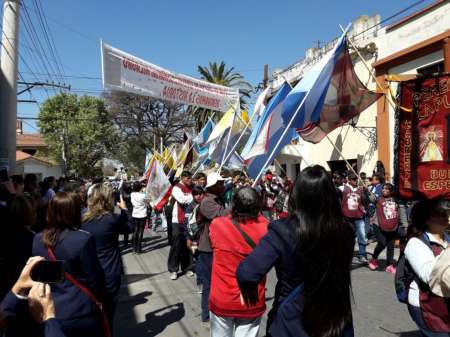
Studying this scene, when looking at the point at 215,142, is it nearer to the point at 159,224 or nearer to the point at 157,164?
the point at 157,164

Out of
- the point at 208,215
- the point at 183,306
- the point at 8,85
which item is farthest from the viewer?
the point at 8,85

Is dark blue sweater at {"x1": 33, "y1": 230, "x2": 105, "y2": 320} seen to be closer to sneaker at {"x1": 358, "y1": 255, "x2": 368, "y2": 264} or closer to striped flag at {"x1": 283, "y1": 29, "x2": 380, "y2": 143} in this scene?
striped flag at {"x1": 283, "y1": 29, "x2": 380, "y2": 143}

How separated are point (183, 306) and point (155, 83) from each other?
5.29 metres

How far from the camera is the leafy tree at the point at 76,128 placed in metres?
39.5

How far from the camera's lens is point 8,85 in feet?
36.8

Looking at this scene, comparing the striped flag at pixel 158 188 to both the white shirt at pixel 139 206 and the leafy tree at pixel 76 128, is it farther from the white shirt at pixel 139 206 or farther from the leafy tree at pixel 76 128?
the leafy tree at pixel 76 128

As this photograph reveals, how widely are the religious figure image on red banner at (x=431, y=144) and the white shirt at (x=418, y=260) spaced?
0.77m

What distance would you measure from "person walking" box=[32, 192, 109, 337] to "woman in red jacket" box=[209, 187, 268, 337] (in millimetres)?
875

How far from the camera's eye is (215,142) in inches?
450

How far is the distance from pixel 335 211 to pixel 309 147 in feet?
58.3

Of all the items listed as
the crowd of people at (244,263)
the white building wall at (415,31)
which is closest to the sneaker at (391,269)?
the crowd of people at (244,263)

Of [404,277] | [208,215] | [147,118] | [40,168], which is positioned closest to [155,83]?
[208,215]

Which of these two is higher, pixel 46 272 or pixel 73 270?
pixel 46 272

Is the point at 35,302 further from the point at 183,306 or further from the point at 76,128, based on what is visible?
the point at 76,128
